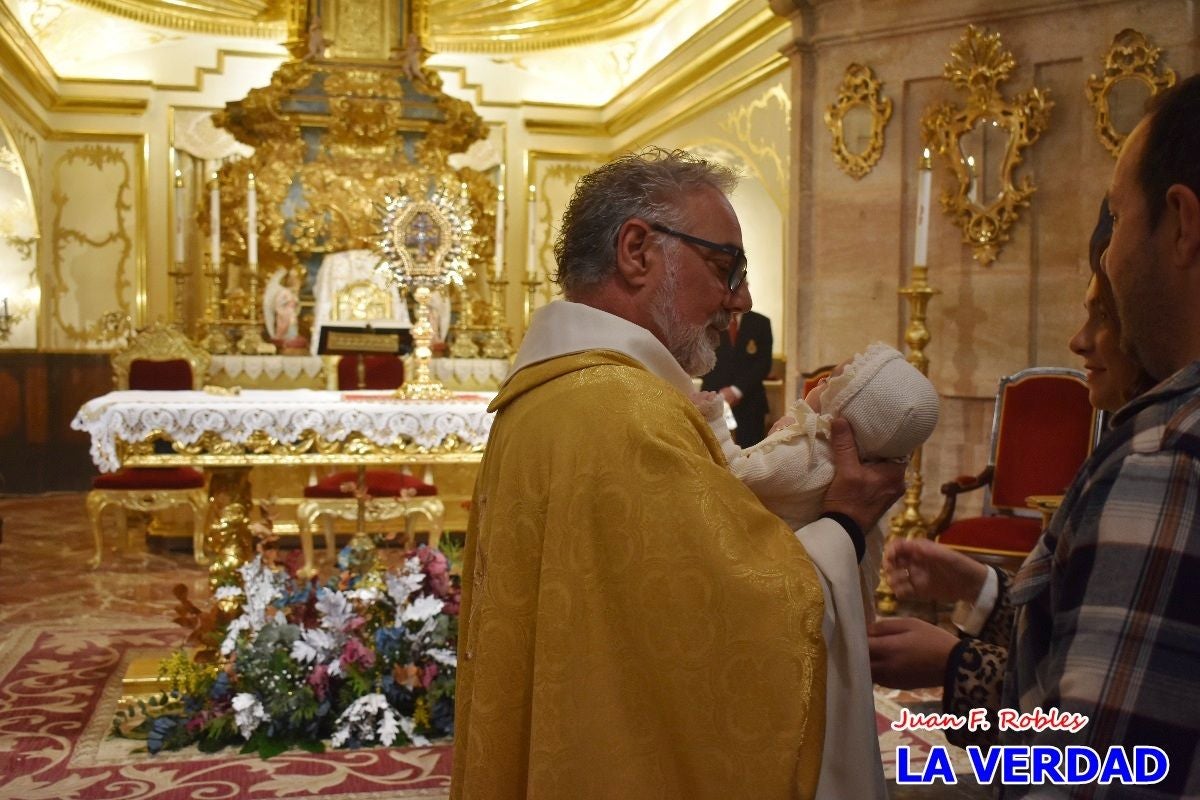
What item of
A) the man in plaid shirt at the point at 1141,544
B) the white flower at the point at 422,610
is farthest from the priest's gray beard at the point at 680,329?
the white flower at the point at 422,610

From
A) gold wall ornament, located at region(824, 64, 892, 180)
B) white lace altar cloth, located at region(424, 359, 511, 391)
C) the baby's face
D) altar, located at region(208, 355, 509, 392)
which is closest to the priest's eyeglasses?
the baby's face

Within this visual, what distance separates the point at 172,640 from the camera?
196 inches

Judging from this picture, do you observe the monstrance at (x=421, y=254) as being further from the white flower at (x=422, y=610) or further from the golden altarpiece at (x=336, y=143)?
the golden altarpiece at (x=336, y=143)

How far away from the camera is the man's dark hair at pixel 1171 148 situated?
Result: 37.6 inches

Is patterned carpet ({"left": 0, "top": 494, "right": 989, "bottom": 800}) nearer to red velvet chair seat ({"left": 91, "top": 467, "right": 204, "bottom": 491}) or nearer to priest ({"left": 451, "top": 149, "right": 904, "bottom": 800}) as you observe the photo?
red velvet chair seat ({"left": 91, "top": 467, "right": 204, "bottom": 491})

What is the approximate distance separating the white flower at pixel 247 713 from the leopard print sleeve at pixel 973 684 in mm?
2760

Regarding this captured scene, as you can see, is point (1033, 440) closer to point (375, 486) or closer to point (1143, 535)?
point (375, 486)

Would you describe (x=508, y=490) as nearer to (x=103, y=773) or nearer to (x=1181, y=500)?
(x=1181, y=500)

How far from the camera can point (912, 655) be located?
1.48 meters

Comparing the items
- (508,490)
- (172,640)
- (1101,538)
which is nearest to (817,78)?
(172,640)

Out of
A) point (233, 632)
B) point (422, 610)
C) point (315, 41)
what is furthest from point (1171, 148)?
point (315, 41)

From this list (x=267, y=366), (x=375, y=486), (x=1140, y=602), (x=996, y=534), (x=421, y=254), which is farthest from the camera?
(x=267, y=366)

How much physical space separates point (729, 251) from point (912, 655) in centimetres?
65

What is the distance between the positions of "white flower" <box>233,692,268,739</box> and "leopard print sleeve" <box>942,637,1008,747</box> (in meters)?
2.76
